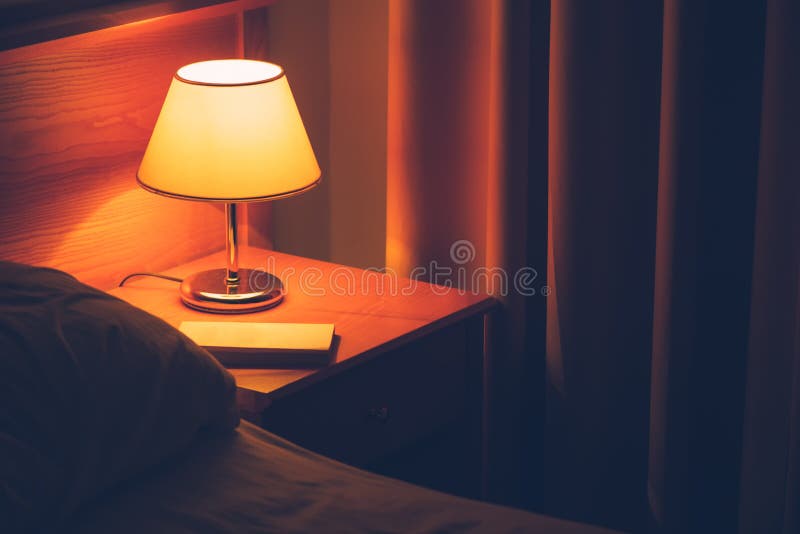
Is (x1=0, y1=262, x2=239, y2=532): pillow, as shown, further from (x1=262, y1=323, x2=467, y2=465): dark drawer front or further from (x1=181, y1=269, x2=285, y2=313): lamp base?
(x1=181, y1=269, x2=285, y2=313): lamp base

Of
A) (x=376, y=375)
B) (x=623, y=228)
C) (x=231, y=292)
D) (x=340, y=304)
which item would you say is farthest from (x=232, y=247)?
(x=623, y=228)

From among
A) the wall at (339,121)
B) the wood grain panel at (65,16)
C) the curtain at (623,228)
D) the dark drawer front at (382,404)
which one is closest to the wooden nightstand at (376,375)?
the dark drawer front at (382,404)

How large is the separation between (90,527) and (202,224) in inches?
38.2

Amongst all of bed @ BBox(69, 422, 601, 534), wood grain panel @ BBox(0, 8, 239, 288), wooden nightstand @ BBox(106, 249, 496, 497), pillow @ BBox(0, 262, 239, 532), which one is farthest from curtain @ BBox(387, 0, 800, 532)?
pillow @ BBox(0, 262, 239, 532)

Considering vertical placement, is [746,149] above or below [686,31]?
below

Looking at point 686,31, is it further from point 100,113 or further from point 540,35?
point 100,113

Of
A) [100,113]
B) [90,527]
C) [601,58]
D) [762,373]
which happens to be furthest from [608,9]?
[90,527]

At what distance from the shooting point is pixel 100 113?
1735 mm

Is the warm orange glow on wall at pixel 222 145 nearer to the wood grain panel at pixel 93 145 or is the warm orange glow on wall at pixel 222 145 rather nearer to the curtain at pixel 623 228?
the wood grain panel at pixel 93 145

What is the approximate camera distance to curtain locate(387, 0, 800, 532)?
5.26ft

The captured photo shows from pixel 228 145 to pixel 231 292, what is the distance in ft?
0.81

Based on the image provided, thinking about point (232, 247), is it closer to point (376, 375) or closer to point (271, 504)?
point (376, 375)

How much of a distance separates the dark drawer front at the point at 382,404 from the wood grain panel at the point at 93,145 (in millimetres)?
480

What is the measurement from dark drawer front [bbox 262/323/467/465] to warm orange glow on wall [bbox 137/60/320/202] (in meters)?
0.29
